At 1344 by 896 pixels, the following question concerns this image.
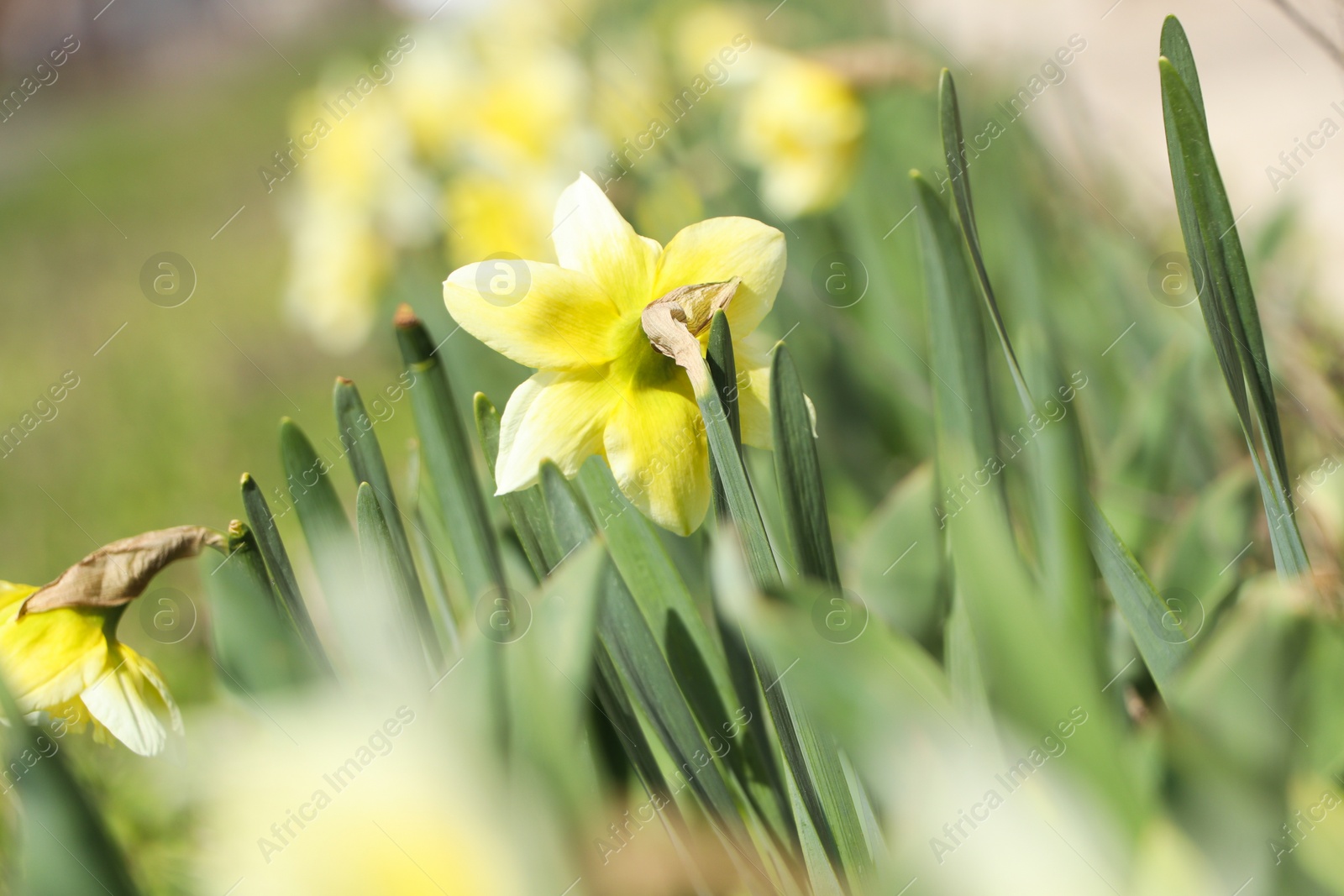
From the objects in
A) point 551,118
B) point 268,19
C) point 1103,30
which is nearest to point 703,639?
point 551,118

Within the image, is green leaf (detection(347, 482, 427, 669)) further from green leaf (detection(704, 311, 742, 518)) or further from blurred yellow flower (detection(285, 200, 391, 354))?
blurred yellow flower (detection(285, 200, 391, 354))

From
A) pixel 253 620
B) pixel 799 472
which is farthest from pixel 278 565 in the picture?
pixel 799 472

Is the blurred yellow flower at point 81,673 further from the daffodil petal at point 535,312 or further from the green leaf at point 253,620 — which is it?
the daffodil petal at point 535,312

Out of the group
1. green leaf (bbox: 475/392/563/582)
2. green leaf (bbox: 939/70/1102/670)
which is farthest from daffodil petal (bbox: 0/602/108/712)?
green leaf (bbox: 939/70/1102/670)

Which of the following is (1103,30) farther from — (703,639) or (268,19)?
(268,19)

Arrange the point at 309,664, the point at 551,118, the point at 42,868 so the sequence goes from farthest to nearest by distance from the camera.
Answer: the point at 551,118
the point at 309,664
the point at 42,868

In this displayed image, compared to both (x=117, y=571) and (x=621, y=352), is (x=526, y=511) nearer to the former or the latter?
(x=621, y=352)

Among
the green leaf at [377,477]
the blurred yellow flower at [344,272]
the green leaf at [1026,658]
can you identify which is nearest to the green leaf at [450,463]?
the green leaf at [377,477]
